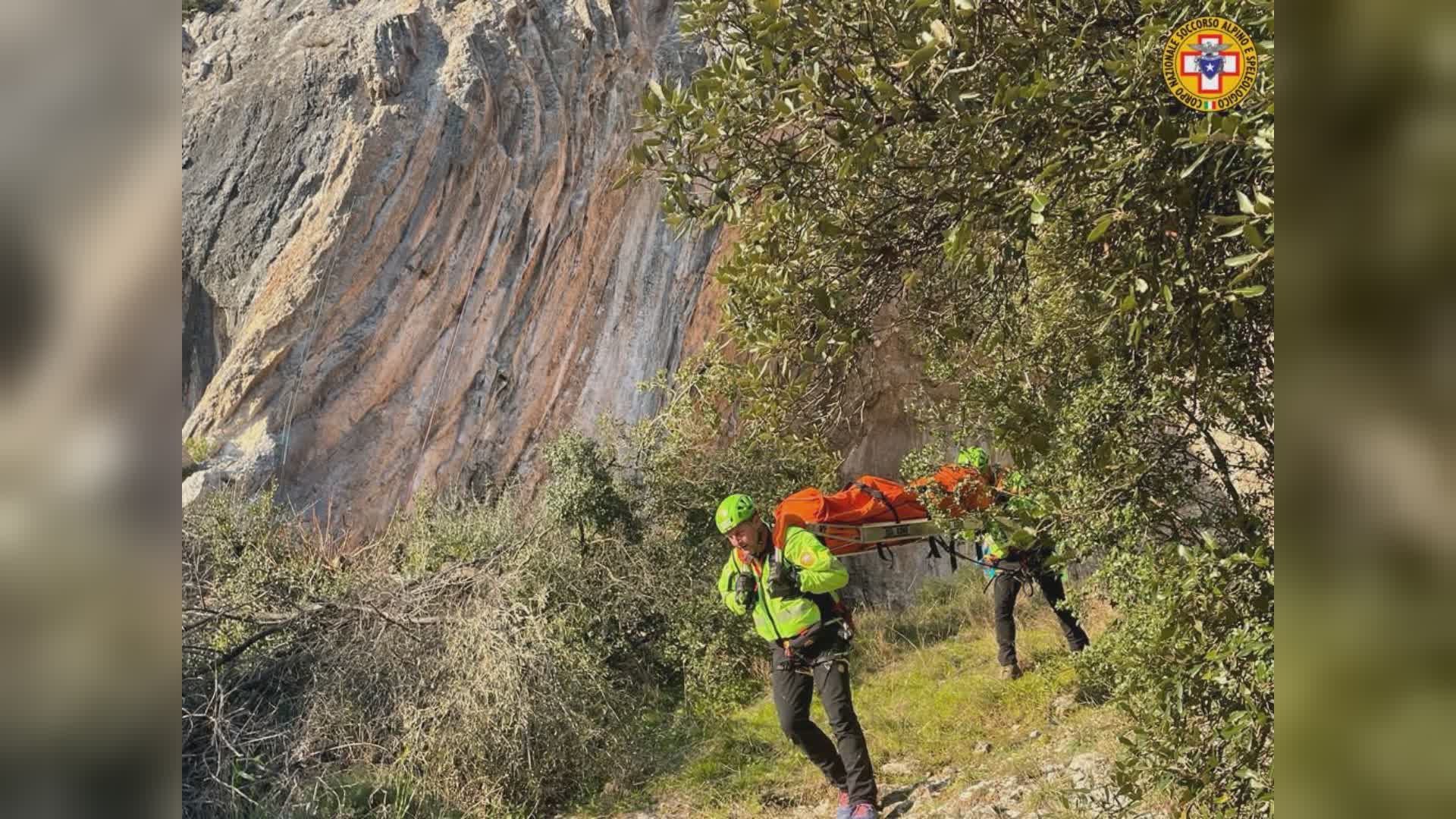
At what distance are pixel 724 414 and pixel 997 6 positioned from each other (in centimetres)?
889

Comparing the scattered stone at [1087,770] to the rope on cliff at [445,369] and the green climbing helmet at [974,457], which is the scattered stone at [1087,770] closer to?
the green climbing helmet at [974,457]

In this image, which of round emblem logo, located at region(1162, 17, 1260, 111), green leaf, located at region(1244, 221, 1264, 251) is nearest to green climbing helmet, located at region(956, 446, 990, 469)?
round emblem logo, located at region(1162, 17, 1260, 111)

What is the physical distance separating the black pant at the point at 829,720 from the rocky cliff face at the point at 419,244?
247 inches

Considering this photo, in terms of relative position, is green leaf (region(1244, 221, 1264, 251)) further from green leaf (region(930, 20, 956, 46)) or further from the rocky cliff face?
the rocky cliff face

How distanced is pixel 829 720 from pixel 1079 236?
11.7 feet

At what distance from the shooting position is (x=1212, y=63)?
2.32 m

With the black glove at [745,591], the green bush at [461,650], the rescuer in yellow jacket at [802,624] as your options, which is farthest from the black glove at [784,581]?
the green bush at [461,650]

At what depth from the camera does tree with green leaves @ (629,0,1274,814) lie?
2.62 meters

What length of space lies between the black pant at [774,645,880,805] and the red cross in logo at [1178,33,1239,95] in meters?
4.06

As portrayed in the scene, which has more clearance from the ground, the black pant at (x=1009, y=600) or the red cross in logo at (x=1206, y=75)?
the red cross in logo at (x=1206, y=75)

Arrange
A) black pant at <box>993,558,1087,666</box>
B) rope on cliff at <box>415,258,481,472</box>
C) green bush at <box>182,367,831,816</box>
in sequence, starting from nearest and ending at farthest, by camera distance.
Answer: green bush at <box>182,367,831,816</box> < black pant at <box>993,558,1087,666</box> < rope on cliff at <box>415,258,481,472</box>
